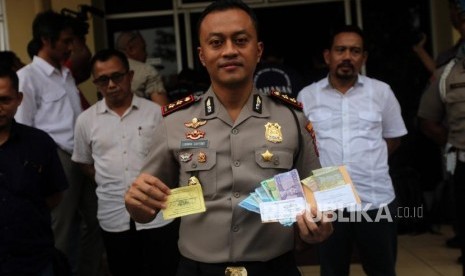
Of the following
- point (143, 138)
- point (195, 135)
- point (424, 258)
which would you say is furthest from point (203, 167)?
point (424, 258)

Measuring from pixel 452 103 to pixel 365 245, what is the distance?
116cm

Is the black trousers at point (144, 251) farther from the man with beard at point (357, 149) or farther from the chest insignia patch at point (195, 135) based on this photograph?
the chest insignia patch at point (195, 135)

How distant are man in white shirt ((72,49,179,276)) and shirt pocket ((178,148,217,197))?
6.29 ft

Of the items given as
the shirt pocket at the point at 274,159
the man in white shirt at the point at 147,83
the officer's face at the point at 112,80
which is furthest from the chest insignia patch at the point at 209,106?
the man in white shirt at the point at 147,83

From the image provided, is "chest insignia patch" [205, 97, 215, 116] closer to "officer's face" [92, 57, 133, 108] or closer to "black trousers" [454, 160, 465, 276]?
"officer's face" [92, 57, 133, 108]

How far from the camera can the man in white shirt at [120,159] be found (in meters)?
4.30

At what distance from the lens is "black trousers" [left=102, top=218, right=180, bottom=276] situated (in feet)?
14.0

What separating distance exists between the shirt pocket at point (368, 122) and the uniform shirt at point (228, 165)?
5.62ft

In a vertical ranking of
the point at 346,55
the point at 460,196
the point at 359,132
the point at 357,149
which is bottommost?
the point at 460,196

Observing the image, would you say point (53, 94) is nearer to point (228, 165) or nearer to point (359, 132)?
point (359, 132)

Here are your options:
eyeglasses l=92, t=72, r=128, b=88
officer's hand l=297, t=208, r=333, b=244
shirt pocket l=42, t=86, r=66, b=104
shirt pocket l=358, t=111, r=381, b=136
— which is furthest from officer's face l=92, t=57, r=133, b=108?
officer's hand l=297, t=208, r=333, b=244

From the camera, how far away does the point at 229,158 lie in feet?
7.90

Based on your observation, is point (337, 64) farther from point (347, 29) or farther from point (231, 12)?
point (231, 12)

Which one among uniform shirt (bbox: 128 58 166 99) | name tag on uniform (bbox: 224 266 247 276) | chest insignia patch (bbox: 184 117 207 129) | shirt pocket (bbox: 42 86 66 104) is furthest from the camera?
uniform shirt (bbox: 128 58 166 99)
